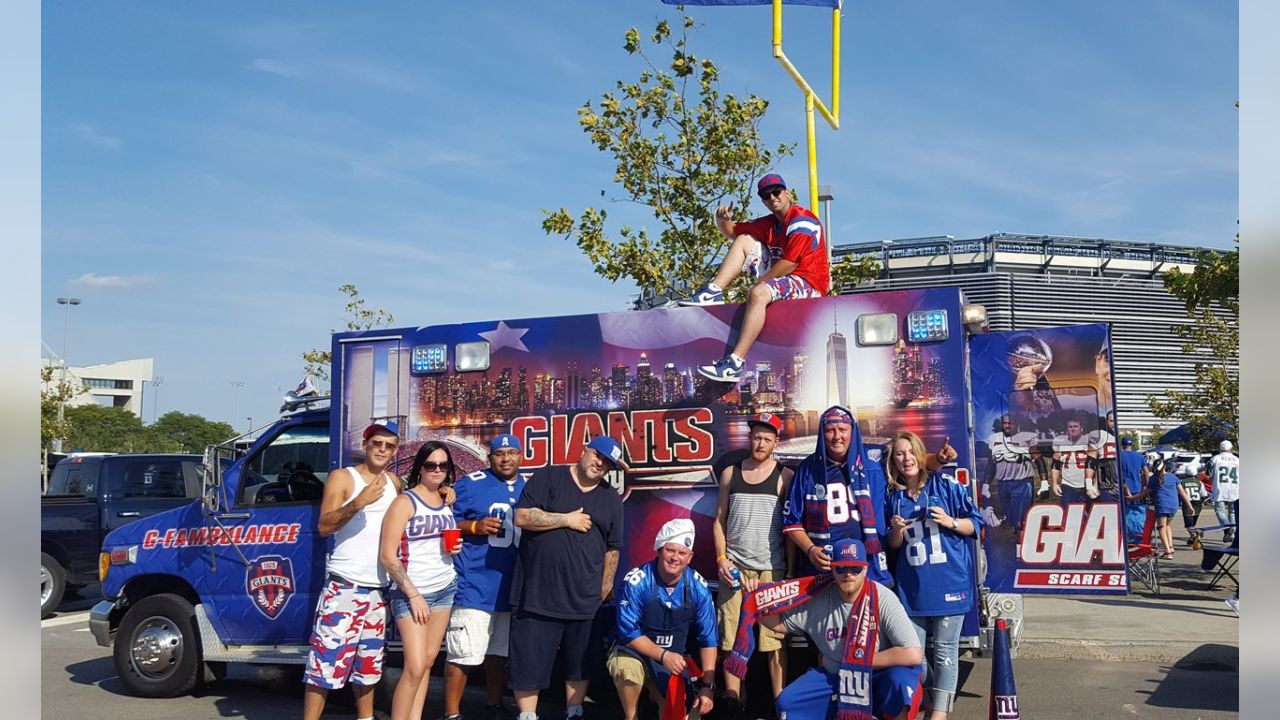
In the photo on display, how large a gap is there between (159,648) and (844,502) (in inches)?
217

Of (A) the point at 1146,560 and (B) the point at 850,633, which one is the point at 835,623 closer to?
(B) the point at 850,633

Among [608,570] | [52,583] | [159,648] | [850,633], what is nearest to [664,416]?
[608,570]

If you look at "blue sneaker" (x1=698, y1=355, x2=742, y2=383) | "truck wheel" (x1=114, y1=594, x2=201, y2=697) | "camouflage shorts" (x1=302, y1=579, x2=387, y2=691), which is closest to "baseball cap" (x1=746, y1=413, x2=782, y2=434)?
"blue sneaker" (x1=698, y1=355, x2=742, y2=383)

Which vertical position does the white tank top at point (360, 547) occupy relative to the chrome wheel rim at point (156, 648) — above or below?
above

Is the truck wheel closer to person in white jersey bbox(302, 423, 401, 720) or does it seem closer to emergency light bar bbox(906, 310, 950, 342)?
person in white jersey bbox(302, 423, 401, 720)

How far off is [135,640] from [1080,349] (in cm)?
729

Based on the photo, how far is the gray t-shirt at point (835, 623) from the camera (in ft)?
18.3

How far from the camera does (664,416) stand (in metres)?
6.97

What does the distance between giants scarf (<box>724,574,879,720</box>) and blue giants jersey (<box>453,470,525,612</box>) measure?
1.72 meters

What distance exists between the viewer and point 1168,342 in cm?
5166

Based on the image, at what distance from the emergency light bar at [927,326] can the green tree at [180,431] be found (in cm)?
→ 6607

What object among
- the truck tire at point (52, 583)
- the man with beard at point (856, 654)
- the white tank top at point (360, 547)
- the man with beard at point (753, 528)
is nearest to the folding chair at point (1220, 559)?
the man with beard at point (753, 528)

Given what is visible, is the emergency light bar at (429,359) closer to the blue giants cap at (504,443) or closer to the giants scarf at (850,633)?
the blue giants cap at (504,443)
